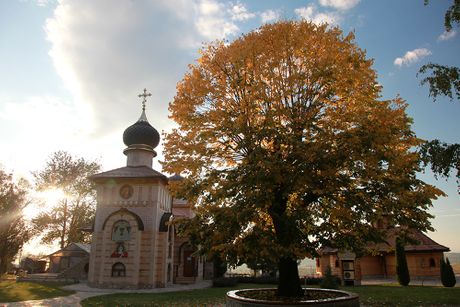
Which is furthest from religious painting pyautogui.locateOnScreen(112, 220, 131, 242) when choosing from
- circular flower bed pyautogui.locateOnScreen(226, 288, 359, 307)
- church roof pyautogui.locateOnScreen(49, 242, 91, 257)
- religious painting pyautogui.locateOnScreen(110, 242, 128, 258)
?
circular flower bed pyautogui.locateOnScreen(226, 288, 359, 307)

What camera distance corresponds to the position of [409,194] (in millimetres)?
10656

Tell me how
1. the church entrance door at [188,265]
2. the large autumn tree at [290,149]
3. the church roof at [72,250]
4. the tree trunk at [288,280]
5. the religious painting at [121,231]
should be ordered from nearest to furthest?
the large autumn tree at [290,149] < the tree trunk at [288,280] < the religious painting at [121,231] < the church entrance door at [188,265] < the church roof at [72,250]

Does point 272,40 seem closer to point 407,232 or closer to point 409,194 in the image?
point 409,194

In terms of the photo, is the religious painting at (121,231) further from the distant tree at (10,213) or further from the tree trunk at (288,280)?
the tree trunk at (288,280)

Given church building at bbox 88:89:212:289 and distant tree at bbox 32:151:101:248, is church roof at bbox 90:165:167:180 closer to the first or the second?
church building at bbox 88:89:212:289

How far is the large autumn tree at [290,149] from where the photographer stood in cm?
1040

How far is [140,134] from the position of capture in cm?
2945

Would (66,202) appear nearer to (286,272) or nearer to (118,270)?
(118,270)

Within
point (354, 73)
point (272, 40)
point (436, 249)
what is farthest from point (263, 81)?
point (436, 249)

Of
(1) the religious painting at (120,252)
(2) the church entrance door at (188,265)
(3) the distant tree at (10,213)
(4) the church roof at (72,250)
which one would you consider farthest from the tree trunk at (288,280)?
(4) the church roof at (72,250)

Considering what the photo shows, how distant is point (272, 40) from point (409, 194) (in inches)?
273

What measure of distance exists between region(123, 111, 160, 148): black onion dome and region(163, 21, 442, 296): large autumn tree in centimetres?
1740

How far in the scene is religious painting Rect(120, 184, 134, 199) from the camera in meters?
26.9

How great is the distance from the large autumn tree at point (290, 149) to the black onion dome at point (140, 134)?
17.4m
